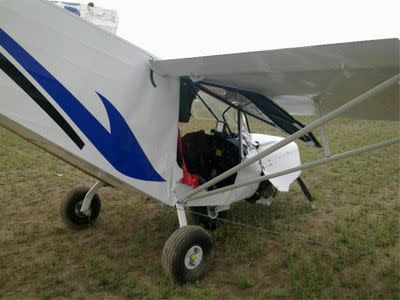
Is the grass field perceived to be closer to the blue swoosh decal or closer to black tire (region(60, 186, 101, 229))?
black tire (region(60, 186, 101, 229))

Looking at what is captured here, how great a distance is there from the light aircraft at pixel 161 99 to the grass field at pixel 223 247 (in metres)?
0.41

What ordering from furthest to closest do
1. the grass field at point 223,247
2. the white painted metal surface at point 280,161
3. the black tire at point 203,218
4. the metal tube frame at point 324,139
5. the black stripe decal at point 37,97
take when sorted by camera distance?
the white painted metal surface at point 280,161 → the black tire at point 203,218 → the metal tube frame at point 324,139 → the grass field at point 223,247 → the black stripe decal at point 37,97

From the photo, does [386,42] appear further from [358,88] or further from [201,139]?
[201,139]

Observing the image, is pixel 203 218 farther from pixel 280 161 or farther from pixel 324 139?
pixel 324 139

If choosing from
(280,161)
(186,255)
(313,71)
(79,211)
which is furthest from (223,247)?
(313,71)

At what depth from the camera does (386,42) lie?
2521mm

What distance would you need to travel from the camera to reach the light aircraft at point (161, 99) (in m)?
2.84

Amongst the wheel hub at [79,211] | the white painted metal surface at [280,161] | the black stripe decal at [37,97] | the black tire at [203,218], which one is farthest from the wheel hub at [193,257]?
the wheel hub at [79,211]

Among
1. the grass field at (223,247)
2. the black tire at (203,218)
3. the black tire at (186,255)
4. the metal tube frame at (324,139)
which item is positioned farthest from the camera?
the black tire at (203,218)

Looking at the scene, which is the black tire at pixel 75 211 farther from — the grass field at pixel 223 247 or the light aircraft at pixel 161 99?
the grass field at pixel 223 247

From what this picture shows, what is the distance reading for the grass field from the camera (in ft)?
11.9

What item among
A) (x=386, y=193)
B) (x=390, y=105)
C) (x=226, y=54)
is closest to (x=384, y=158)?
(x=386, y=193)

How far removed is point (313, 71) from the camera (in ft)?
11.0

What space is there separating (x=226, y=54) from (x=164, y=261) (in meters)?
2.03
